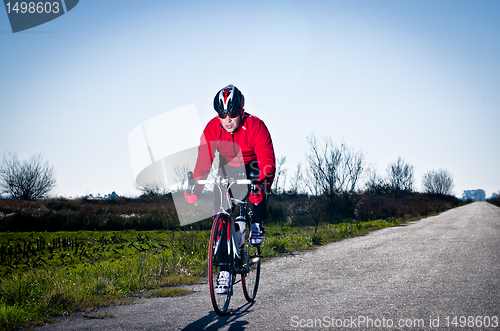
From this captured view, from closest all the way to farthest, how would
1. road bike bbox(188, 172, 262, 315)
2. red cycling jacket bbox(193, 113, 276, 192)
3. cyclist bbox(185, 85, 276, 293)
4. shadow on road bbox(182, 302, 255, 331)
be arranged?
shadow on road bbox(182, 302, 255, 331), road bike bbox(188, 172, 262, 315), cyclist bbox(185, 85, 276, 293), red cycling jacket bbox(193, 113, 276, 192)

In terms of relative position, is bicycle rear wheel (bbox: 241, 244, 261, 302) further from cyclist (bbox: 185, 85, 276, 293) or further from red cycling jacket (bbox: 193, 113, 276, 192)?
red cycling jacket (bbox: 193, 113, 276, 192)

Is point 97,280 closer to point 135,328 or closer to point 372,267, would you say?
point 135,328

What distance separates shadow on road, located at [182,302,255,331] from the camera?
342 centimetres

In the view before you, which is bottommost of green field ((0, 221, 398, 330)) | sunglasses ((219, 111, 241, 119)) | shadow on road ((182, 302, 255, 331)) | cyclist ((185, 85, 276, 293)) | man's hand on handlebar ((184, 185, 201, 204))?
shadow on road ((182, 302, 255, 331))

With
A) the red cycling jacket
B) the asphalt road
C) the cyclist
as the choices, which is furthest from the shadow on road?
the red cycling jacket

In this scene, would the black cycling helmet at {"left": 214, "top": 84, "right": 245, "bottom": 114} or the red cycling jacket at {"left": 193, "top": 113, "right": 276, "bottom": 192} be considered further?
the red cycling jacket at {"left": 193, "top": 113, "right": 276, "bottom": 192}

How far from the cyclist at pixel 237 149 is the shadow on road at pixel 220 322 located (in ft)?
1.28

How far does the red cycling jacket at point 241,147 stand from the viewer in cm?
420

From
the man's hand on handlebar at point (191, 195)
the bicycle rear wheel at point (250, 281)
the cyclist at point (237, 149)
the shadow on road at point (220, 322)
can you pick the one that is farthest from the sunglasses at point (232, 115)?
the shadow on road at point (220, 322)

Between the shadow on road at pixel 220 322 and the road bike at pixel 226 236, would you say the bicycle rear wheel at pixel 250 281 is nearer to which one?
the road bike at pixel 226 236

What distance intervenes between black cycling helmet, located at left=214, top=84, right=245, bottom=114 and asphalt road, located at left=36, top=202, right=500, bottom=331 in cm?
234

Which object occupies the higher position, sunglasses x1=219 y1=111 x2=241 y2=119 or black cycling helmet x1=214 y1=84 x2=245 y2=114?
black cycling helmet x1=214 y1=84 x2=245 y2=114

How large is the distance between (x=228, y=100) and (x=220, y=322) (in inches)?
96.3

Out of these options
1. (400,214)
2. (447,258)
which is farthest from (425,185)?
(447,258)
